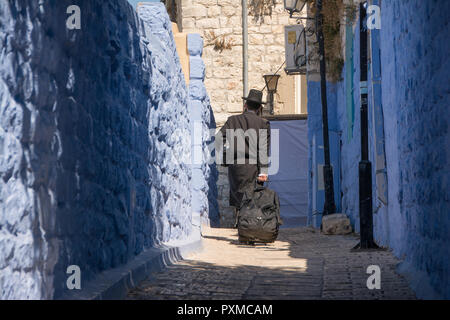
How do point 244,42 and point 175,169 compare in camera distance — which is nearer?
point 175,169

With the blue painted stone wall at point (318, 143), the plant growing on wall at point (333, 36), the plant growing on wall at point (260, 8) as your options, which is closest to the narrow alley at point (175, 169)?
the plant growing on wall at point (333, 36)

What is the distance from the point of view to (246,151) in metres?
8.18

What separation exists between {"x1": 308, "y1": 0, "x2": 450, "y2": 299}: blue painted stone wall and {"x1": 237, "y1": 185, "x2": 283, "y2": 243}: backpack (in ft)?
3.52

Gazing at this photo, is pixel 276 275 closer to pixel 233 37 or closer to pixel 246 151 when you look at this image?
pixel 246 151

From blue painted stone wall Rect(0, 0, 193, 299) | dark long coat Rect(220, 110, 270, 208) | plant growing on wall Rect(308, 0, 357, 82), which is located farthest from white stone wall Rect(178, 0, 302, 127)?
blue painted stone wall Rect(0, 0, 193, 299)

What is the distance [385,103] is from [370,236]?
125cm

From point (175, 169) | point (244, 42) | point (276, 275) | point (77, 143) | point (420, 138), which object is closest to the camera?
point (77, 143)

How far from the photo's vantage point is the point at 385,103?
642 cm

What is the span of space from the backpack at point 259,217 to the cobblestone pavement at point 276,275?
15 cm

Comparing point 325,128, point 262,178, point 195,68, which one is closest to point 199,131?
point 195,68

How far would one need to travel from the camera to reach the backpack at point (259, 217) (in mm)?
7238

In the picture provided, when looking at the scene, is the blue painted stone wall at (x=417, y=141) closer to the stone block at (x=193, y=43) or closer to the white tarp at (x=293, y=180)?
the stone block at (x=193, y=43)

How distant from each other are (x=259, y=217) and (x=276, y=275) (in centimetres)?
231

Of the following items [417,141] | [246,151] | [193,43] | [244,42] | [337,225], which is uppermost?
[244,42]
